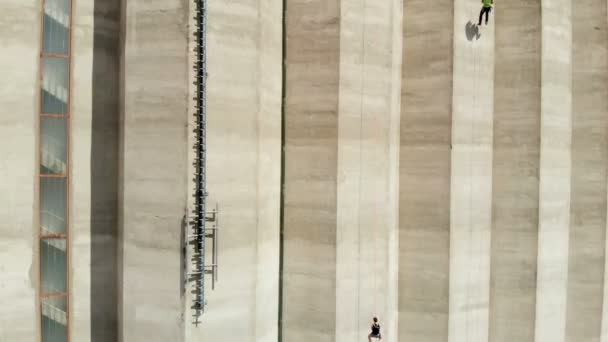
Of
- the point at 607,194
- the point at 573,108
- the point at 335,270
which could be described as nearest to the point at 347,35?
the point at 335,270

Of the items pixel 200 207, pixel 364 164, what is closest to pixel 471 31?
pixel 364 164

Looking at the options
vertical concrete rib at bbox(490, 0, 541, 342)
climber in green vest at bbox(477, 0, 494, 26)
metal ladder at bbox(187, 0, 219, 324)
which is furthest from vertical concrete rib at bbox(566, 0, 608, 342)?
metal ladder at bbox(187, 0, 219, 324)

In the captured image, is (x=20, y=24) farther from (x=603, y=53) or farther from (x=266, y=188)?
(x=603, y=53)

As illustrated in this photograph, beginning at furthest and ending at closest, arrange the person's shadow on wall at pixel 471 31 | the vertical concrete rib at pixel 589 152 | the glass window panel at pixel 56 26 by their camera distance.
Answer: the vertical concrete rib at pixel 589 152 → the person's shadow on wall at pixel 471 31 → the glass window panel at pixel 56 26

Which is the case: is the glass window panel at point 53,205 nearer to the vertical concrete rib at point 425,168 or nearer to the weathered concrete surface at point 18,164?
the weathered concrete surface at point 18,164

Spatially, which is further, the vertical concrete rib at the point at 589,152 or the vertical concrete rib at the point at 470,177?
the vertical concrete rib at the point at 589,152

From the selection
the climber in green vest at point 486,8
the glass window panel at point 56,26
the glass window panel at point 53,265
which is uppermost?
the climber in green vest at point 486,8

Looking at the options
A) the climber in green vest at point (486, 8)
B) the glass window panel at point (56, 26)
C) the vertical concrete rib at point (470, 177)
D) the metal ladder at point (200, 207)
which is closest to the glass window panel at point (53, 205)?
the glass window panel at point (56, 26)

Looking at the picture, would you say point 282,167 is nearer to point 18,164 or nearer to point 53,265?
point 53,265

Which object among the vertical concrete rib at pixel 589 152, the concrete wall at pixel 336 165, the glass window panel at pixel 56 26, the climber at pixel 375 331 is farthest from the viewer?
the vertical concrete rib at pixel 589 152
